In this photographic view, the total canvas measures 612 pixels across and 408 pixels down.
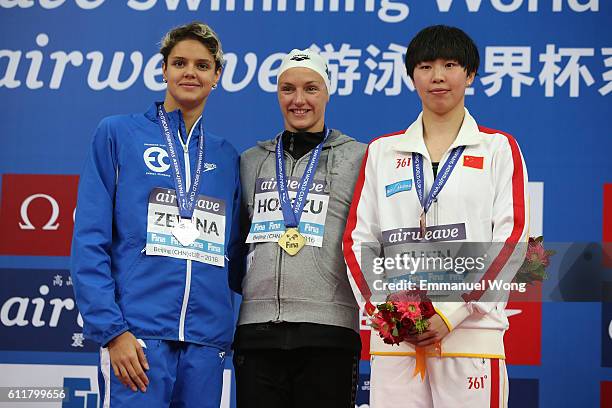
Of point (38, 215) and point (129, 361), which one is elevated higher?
point (38, 215)

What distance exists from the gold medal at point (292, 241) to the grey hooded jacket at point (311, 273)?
2 cm

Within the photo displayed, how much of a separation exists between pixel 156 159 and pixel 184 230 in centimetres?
25

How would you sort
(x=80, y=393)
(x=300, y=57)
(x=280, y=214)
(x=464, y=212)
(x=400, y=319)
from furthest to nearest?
1. (x=80, y=393)
2. (x=300, y=57)
3. (x=280, y=214)
4. (x=464, y=212)
5. (x=400, y=319)

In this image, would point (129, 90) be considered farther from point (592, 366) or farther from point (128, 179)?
point (592, 366)

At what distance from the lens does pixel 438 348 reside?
2.70m

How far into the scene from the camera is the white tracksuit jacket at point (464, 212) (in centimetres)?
272

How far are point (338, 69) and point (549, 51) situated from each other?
3.10 feet

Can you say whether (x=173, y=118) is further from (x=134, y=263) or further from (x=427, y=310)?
(x=427, y=310)

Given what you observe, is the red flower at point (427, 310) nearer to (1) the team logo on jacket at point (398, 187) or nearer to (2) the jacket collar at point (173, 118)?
(1) the team logo on jacket at point (398, 187)

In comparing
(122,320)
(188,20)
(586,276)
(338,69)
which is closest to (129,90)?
(188,20)

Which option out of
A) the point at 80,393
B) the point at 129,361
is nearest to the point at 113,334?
the point at 129,361

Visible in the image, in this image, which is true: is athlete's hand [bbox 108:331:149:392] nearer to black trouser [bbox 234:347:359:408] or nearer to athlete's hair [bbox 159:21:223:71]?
black trouser [bbox 234:347:359:408]

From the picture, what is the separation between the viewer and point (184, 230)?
2.89m

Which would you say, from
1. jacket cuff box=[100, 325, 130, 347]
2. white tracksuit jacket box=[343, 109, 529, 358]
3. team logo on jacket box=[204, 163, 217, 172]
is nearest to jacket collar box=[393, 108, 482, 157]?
white tracksuit jacket box=[343, 109, 529, 358]
